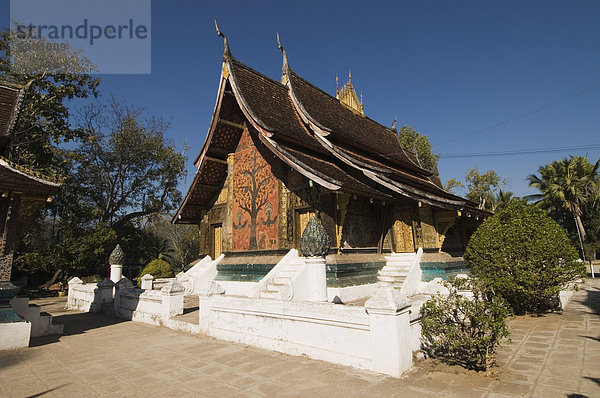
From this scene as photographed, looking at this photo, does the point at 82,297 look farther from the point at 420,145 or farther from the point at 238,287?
the point at 420,145

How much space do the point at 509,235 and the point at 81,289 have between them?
47.9ft

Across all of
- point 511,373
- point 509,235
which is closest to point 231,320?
point 511,373

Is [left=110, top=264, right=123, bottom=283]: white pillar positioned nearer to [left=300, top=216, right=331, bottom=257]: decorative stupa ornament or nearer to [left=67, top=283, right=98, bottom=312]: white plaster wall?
[left=67, top=283, right=98, bottom=312]: white plaster wall

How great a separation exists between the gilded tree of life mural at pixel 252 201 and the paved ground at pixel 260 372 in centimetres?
492

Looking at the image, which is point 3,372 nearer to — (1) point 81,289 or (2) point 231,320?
(2) point 231,320

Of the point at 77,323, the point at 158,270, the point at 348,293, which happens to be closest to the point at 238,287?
the point at 348,293

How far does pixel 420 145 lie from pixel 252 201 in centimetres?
2145

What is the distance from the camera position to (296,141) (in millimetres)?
10766

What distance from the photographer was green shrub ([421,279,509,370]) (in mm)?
4457

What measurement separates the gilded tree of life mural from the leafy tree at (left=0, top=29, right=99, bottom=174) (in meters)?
12.7

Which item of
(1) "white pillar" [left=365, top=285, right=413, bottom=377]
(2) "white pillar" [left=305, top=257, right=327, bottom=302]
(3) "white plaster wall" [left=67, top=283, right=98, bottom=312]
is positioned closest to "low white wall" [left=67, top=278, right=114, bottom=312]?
(3) "white plaster wall" [left=67, top=283, right=98, bottom=312]

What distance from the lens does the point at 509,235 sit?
26.1 feet

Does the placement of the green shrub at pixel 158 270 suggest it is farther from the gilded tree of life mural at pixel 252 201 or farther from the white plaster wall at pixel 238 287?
the gilded tree of life mural at pixel 252 201

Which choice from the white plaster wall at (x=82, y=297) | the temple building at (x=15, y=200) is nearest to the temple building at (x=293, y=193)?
the white plaster wall at (x=82, y=297)
